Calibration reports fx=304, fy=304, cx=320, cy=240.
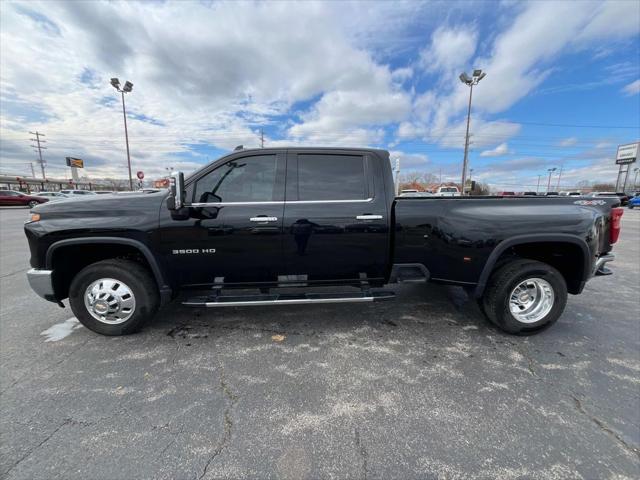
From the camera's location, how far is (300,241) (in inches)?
128

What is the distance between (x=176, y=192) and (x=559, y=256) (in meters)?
4.24

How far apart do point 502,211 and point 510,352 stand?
1450 millimetres

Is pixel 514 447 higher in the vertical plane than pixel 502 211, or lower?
lower

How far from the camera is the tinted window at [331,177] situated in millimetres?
3338

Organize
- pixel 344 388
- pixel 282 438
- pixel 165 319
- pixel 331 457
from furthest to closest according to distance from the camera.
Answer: pixel 165 319 → pixel 344 388 → pixel 282 438 → pixel 331 457

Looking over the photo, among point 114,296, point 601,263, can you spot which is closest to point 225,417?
point 114,296

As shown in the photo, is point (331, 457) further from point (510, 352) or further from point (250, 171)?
point (250, 171)

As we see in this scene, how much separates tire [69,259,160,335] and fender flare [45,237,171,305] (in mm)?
128

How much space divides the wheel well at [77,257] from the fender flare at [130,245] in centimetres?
4

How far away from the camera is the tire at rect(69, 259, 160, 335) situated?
10.4 feet

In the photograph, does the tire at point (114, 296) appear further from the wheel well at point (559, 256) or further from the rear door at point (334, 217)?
the wheel well at point (559, 256)

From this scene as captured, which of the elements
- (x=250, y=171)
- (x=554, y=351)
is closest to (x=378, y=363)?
(x=554, y=351)

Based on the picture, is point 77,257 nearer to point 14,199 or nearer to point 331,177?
point 331,177

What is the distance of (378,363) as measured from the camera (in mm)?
2865
